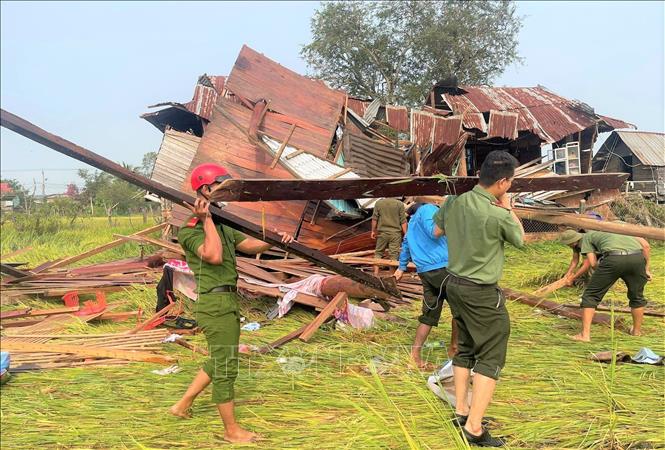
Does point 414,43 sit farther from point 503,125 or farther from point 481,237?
point 481,237

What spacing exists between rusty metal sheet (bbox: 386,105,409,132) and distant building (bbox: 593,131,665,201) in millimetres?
12247

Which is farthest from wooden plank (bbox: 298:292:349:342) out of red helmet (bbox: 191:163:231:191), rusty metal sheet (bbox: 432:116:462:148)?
rusty metal sheet (bbox: 432:116:462:148)

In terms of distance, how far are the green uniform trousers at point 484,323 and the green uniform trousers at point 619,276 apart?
2.55 meters

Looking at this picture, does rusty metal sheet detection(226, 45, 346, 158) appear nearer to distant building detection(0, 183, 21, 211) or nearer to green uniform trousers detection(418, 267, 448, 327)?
green uniform trousers detection(418, 267, 448, 327)

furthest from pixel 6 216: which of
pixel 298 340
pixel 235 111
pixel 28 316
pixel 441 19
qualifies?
pixel 441 19

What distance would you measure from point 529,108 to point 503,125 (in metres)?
2.28

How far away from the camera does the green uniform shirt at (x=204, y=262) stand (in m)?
3.07

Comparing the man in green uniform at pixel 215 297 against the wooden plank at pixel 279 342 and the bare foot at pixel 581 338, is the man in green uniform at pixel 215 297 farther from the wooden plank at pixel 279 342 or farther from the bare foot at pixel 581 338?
the bare foot at pixel 581 338

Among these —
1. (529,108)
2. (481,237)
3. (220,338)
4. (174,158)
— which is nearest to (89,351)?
(220,338)

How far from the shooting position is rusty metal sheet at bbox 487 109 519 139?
1448 cm

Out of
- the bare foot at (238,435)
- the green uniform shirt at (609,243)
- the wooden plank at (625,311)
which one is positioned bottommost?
the bare foot at (238,435)

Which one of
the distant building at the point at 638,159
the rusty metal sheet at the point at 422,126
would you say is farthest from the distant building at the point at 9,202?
the distant building at the point at 638,159

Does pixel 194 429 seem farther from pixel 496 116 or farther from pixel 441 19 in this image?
pixel 441 19

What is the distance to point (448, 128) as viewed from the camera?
1367 cm
